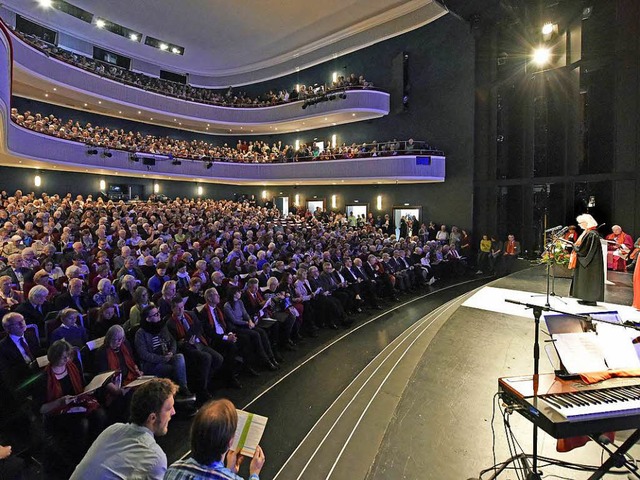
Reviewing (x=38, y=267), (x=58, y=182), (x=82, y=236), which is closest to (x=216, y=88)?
(x=58, y=182)

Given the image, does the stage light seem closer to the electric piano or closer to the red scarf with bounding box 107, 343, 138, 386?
the electric piano

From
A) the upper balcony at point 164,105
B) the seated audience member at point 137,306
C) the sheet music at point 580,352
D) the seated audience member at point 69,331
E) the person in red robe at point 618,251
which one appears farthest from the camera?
the upper balcony at point 164,105

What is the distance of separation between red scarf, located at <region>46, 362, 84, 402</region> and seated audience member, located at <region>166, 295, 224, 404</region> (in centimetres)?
120

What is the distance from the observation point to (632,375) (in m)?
2.25

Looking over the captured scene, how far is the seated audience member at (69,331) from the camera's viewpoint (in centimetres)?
368

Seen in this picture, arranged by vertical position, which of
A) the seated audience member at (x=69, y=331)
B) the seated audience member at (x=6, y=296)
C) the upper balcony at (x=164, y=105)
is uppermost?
the upper balcony at (x=164, y=105)

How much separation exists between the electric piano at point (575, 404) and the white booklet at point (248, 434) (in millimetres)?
1404

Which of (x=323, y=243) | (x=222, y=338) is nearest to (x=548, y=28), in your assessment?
(x=323, y=243)

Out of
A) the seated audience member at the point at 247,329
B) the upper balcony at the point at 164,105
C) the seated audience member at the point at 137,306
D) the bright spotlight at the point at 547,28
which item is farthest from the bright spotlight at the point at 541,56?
the seated audience member at the point at 137,306

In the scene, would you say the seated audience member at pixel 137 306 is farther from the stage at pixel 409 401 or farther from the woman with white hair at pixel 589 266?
the woman with white hair at pixel 589 266

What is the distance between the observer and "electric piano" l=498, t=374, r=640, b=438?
71.7 inches

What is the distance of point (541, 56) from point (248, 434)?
1412cm

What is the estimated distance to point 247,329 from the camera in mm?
5062

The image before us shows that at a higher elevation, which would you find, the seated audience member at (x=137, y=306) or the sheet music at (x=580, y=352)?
the sheet music at (x=580, y=352)
